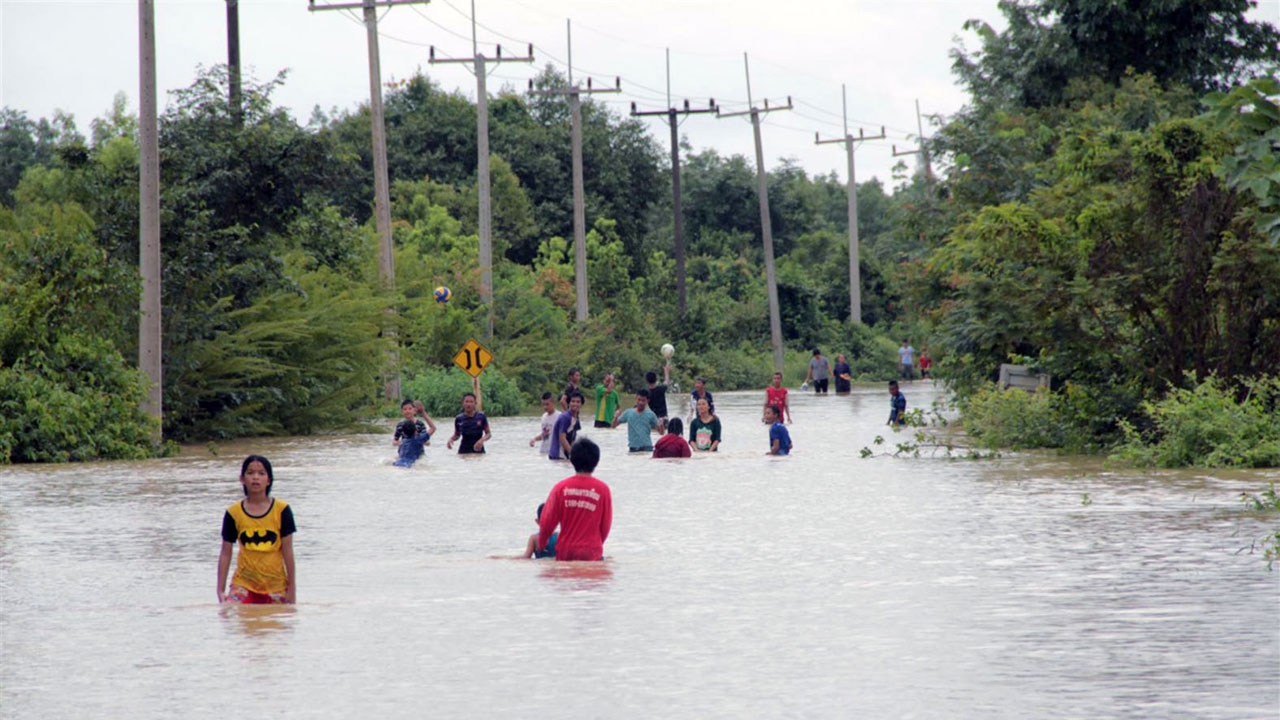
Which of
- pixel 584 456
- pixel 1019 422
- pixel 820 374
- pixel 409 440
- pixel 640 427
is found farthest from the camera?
pixel 820 374

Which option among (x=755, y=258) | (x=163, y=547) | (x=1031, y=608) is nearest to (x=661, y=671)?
(x=1031, y=608)

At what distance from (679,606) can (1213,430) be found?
48.5ft

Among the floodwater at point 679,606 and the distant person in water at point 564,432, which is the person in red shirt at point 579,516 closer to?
the floodwater at point 679,606

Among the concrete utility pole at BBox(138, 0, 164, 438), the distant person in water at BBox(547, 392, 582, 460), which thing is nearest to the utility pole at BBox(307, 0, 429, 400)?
the concrete utility pole at BBox(138, 0, 164, 438)

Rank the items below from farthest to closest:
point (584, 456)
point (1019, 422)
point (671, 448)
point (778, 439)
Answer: point (1019, 422)
point (778, 439)
point (671, 448)
point (584, 456)

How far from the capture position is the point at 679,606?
1257 centimetres

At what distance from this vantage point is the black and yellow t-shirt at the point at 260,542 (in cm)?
1157

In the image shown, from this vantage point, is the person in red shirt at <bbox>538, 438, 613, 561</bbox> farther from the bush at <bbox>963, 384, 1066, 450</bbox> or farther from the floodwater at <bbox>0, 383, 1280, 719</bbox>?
the bush at <bbox>963, 384, 1066, 450</bbox>

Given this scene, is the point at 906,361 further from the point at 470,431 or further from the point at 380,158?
the point at 470,431

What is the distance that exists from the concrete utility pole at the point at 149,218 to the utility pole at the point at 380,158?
10977 millimetres

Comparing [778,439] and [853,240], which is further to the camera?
[853,240]

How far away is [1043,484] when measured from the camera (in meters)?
23.1

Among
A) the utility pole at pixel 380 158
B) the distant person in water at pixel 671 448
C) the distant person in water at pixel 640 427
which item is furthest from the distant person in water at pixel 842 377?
the distant person in water at pixel 671 448

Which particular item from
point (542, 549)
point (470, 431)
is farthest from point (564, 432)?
Answer: point (542, 549)
